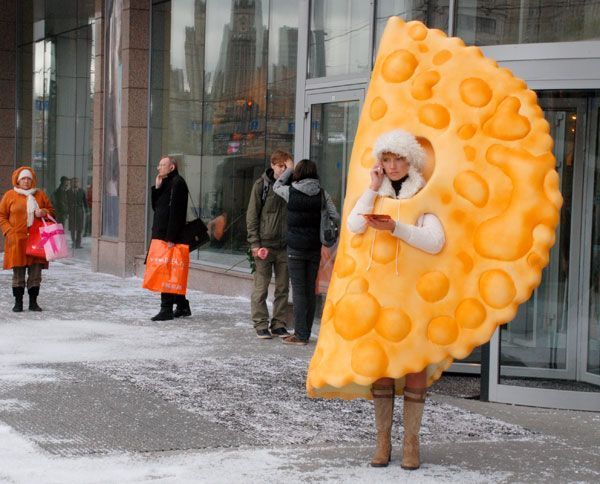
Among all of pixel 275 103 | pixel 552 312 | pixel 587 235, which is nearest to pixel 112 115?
pixel 275 103

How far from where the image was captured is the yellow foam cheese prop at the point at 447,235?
243 inches

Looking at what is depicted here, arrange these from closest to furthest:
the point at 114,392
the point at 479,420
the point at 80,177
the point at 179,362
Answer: the point at 479,420, the point at 114,392, the point at 179,362, the point at 80,177

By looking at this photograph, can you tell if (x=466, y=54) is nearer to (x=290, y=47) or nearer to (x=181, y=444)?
(x=181, y=444)

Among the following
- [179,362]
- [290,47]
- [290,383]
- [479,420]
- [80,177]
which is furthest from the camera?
[80,177]

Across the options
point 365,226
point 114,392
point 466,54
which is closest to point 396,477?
point 365,226

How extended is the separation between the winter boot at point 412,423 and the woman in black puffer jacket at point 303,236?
495 cm

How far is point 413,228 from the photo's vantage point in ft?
20.3

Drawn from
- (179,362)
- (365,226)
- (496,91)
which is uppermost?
(496,91)

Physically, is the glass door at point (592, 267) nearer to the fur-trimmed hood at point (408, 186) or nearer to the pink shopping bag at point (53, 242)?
the fur-trimmed hood at point (408, 186)

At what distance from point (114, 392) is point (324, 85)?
4.79m

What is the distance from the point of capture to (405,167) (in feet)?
20.9

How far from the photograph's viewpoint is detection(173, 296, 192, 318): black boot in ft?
44.1

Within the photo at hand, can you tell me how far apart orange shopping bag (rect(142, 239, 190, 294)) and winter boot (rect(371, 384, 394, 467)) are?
261 inches

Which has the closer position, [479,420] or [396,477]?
[396,477]
